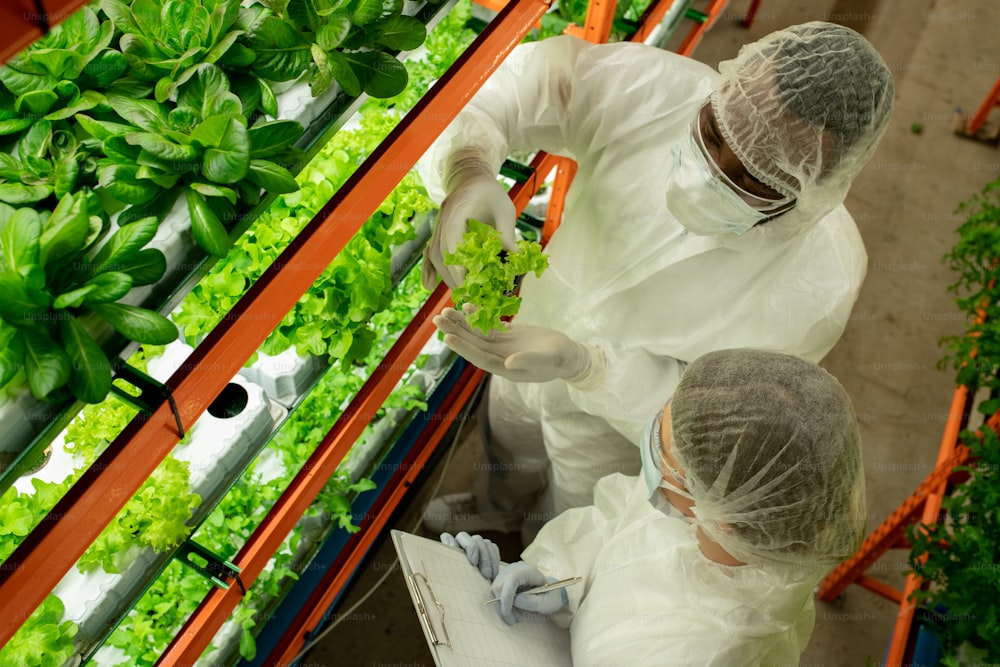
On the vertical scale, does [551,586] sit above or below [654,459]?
below

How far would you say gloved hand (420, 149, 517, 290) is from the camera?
223 centimetres

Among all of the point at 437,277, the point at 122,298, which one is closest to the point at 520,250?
the point at 437,277

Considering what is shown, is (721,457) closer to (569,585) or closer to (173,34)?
(569,585)

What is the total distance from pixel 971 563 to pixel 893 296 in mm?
2533

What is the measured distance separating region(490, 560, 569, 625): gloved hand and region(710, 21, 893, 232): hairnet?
120 centimetres

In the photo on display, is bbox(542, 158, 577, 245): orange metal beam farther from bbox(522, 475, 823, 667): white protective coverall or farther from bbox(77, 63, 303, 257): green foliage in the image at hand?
bbox(77, 63, 303, 257): green foliage

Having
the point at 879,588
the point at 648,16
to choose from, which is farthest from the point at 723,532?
the point at 879,588

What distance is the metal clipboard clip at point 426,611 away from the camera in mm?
1898

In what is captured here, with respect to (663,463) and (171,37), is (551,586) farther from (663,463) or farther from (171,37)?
(171,37)

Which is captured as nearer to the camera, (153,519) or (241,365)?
(241,365)

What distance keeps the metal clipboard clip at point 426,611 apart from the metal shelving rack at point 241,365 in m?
0.56

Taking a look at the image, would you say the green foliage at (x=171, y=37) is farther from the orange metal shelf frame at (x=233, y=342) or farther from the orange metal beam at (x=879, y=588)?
the orange metal beam at (x=879, y=588)

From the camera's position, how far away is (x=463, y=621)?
209cm

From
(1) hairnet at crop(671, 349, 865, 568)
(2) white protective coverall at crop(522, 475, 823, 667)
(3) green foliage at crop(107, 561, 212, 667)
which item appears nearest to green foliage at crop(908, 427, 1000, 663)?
(2) white protective coverall at crop(522, 475, 823, 667)
